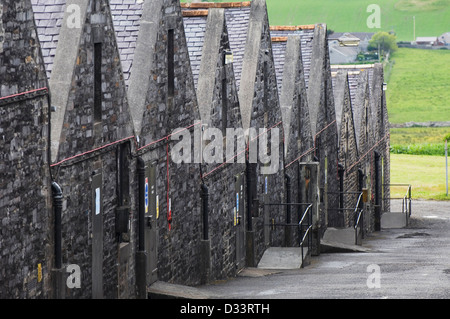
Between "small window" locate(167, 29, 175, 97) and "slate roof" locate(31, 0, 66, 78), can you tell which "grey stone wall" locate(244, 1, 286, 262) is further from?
"slate roof" locate(31, 0, 66, 78)

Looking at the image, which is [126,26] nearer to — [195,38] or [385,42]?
[195,38]

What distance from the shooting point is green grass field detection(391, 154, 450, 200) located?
202 ft

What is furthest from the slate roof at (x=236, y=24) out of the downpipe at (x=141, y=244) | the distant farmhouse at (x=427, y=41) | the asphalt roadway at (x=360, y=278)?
the distant farmhouse at (x=427, y=41)

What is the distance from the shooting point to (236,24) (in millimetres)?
25641

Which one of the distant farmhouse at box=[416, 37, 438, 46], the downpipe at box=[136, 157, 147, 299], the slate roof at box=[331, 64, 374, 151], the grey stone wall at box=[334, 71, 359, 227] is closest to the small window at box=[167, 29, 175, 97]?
the downpipe at box=[136, 157, 147, 299]

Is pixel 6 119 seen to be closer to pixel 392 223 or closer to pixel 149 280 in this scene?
pixel 149 280

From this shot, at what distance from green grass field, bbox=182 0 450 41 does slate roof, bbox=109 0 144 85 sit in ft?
480

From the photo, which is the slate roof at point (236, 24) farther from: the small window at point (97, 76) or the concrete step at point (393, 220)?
the concrete step at point (393, 220)

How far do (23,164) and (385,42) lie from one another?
142m

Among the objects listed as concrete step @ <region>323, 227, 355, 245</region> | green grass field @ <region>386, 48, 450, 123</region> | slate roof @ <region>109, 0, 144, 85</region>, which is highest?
slate roof @ <region>109, 0, 144, 85</region>

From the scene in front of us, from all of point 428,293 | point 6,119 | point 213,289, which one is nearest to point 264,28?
point 213,289

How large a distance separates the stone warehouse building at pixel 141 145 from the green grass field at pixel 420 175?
Result: 1293 inches

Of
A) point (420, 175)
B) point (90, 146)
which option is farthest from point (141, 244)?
point (420, 175)

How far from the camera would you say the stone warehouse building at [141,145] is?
12.6m
